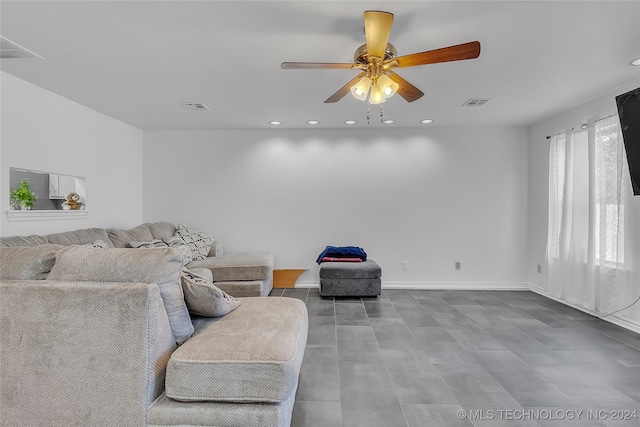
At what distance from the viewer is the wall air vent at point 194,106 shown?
389 cm

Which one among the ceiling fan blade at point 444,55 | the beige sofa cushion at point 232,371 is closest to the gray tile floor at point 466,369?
the beige sofa cushion at point 232,371

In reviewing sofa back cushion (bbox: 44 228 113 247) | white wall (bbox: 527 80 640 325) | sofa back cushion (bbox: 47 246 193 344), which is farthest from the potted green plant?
white wall (bbox: 527 80 640 325)

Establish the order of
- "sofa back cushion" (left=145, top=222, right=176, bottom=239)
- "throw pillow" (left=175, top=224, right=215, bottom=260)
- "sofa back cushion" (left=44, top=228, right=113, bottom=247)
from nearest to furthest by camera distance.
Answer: "sofa back cushion" (left=44, top=228, right=113, bottom=247), "sofa back cushion" (left=145, top=222, right=176, bottom=239), "throw pillow" (left=175, top=224, right=215, bottom=260)

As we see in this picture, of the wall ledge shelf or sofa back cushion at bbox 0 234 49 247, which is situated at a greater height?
the wall ledge shelf

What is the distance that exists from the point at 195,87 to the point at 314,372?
2922mm

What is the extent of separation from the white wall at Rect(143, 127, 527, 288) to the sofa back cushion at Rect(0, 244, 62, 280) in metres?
3.49

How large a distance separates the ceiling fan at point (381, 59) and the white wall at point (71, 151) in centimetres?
275

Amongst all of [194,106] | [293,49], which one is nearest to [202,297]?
[293,49]

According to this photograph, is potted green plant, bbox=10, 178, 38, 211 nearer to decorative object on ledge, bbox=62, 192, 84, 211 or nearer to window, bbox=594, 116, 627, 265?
decorative object on ledge, bbox=62, 192, 84, 211

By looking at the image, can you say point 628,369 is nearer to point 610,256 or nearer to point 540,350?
point 540,350

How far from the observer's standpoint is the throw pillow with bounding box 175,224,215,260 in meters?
4.75

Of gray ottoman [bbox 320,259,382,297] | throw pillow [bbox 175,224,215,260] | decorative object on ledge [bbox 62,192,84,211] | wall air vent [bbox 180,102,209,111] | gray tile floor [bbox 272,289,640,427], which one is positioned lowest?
gray tile floor [bbox 272,289,640,427]

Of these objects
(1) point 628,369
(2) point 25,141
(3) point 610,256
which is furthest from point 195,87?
(3) point 610,256

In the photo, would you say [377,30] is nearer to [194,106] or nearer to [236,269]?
[194,106]
